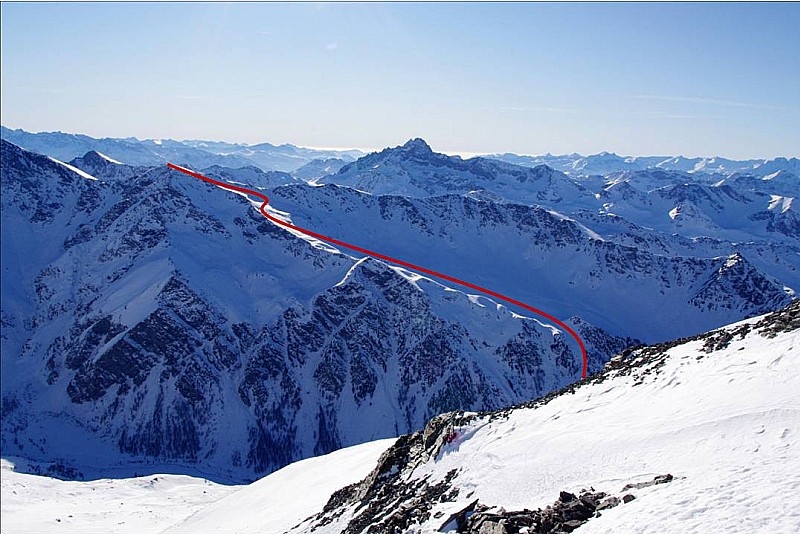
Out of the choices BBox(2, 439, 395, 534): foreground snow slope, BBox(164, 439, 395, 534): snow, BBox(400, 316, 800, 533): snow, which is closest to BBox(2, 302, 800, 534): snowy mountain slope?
BBox(400, 316, 800, 533): snow

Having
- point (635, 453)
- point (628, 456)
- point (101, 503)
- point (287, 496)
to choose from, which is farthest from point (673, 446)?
point (101, 503)

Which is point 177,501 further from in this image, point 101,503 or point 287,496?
point 287,496

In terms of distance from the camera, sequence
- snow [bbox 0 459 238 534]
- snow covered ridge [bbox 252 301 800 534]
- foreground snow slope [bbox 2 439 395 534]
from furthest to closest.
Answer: snow [bbox 0 459 238 534]
foreground snow slope [bbox 2 439 395 534]
snow covered ridge [bbox 252 301 800 534]

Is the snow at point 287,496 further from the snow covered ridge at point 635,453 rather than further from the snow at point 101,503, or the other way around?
the snow at point 101,503

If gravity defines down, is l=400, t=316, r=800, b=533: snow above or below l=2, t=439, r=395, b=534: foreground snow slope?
above

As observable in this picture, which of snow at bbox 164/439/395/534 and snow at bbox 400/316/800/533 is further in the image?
snow at bbox 164/439/395/534

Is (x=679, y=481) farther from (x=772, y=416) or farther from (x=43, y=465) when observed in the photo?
(x=43, y=465)

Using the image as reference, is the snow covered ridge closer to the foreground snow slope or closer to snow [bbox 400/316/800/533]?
snow [bbox 400/316/800/533]
